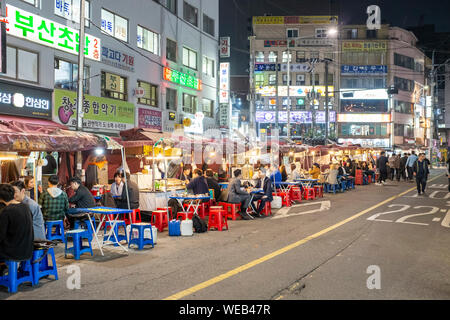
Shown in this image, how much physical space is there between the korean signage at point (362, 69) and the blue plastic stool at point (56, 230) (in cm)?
5464

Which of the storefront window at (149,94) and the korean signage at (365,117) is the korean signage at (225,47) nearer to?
the storefront window at (149,94)

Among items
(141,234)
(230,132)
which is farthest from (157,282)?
(230,132)

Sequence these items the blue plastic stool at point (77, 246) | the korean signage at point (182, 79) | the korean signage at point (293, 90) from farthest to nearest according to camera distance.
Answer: the korean signage at point (293, 90) → the korean signage at point (182, 79) → the blue plastic stool at point (77, 246)

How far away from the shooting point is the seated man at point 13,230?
19.1 ft

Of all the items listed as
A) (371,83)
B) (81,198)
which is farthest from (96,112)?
(371,83)

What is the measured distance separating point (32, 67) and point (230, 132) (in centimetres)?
1864

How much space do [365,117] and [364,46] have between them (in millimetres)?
10182

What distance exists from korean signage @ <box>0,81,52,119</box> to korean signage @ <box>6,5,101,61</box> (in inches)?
80.4

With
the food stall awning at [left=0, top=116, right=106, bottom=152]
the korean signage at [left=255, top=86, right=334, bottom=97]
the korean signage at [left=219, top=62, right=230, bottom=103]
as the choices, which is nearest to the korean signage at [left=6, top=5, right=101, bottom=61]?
the food stall awning at [left=0, top=116, right=106, bottom=152]

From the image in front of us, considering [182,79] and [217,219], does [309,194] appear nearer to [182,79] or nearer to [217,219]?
[217,219]

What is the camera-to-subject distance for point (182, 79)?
89.4ft

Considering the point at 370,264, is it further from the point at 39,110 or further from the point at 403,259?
the point at 39,110

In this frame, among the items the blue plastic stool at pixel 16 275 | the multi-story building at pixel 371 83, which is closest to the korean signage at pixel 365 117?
the multi-story building at pixel 371 83
